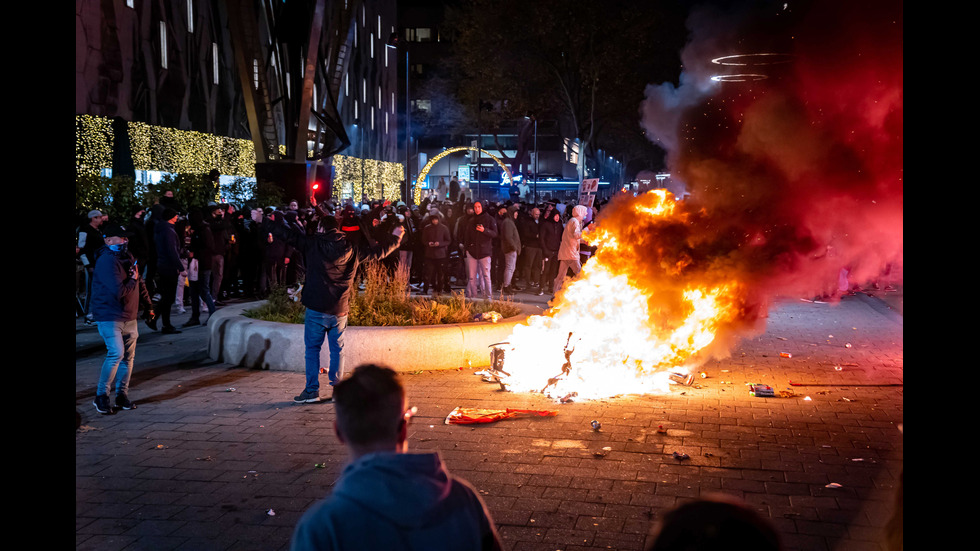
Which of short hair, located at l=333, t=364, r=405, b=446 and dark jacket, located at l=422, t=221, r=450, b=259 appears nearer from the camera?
short hair, located at l=333, t=364, r=405, b=446

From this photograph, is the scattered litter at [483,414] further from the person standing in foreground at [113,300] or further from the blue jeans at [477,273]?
the blue jeans at [477,273]

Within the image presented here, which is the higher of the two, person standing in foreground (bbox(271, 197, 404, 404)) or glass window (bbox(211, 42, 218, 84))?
glass window (bbox(211, 42, 218, 84))

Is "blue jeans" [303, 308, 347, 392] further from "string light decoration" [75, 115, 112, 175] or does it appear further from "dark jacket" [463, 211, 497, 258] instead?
"string light decoration" [75, 115, 112, 175]

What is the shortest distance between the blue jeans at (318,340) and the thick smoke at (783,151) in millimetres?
3488

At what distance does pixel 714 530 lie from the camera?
5.97ft

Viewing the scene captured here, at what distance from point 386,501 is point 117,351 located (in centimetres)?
685

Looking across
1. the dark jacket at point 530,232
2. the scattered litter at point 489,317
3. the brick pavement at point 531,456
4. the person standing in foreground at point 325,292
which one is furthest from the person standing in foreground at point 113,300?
the dark jacket at point 530,232

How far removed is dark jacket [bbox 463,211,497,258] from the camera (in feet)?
53.9

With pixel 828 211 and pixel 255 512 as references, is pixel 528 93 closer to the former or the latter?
pixel 828 211

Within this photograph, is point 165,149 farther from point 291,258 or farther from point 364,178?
point 364,178

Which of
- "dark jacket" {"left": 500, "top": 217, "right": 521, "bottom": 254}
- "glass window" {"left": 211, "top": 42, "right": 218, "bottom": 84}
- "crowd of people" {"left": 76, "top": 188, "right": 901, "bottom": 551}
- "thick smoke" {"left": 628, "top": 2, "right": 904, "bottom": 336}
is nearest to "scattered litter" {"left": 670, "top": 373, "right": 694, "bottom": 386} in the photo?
"thick smoke" {"left": 628, "top": 2, "right": 904, "bottom": 336}

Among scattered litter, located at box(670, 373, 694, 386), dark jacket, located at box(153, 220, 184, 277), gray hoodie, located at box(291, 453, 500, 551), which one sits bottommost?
scattered litter, located at box(670, 373, 694, 386)
